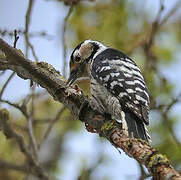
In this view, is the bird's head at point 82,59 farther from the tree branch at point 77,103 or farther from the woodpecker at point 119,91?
the tree branch at point 77,103

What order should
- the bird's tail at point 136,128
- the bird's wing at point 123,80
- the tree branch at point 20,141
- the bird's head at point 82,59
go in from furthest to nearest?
1. the bird's head at point 82,59
2. the bird's wing at point 123,80
3. the tree branch at point 20,141
4. the bird's tail at point 136,128

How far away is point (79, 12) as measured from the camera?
6.55m

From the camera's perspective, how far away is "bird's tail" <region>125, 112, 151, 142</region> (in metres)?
3.42

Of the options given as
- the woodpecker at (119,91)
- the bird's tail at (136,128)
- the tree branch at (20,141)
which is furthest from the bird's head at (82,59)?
the bird's tail at (136,128)

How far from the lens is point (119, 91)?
3.96 m

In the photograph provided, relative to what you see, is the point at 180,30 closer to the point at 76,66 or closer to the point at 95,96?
the point at 76,66

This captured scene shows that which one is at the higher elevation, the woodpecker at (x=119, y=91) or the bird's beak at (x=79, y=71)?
the bird's beak at (x=79, y=71)

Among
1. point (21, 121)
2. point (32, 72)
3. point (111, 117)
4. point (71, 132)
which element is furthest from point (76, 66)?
point (71, 132)

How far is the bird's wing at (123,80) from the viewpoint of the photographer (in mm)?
3816

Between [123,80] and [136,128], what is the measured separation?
0.65 meters

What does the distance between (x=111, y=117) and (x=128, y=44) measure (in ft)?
9.49

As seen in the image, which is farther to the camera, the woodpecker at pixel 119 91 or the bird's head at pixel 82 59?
the bird's head at pixel 82 59

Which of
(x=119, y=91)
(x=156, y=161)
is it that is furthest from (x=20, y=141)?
(x=156, y=161)

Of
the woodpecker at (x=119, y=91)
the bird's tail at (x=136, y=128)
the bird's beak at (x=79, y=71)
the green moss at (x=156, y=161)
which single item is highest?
the bird's beak at (x=79, y=71)
